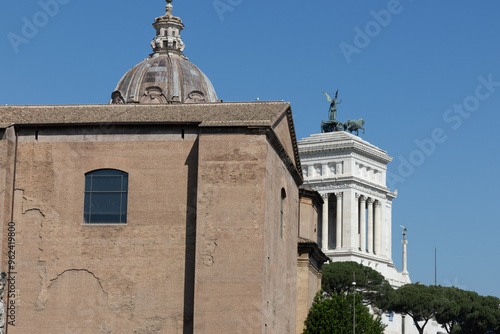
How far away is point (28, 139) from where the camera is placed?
31.2 m

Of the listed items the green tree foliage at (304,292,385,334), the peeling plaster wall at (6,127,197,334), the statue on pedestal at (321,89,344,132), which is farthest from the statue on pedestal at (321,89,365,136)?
the peeling plaster wall at (6,127,197,334)

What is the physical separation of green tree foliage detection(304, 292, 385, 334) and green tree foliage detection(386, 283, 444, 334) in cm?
2406


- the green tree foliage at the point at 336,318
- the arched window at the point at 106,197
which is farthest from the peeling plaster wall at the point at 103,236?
the green tree foliage at the point at 336,318

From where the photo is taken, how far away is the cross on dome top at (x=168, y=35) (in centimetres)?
6374

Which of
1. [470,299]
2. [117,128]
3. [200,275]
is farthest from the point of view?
[470,299]

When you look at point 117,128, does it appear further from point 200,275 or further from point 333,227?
point 333,227

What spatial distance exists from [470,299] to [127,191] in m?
49.7

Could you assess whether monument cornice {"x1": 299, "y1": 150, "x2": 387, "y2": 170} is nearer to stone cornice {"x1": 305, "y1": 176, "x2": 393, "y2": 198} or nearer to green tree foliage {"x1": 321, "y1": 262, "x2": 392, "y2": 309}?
stone cornice {"x1": 305, "y1": 176, "x2": 393, "y2": 198}

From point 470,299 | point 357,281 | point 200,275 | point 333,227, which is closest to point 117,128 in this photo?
point 200,275

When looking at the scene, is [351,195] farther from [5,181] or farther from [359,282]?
[5,181]

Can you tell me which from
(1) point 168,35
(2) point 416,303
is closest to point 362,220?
(2) point 416,303

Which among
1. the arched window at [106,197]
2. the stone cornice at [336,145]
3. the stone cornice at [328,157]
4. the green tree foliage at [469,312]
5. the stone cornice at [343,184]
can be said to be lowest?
the green tree foliage at [469,312]

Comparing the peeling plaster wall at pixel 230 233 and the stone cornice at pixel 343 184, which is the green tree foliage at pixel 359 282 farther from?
the peeling plaster wall at pixel 230 233

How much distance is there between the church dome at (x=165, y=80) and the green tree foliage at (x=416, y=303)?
2136cm
